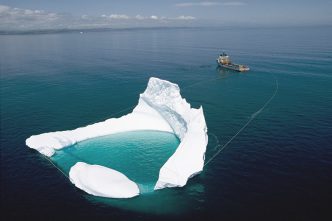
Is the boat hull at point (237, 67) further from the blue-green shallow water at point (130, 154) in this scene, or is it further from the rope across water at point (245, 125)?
the blue-green shallow water at point (130, 154)

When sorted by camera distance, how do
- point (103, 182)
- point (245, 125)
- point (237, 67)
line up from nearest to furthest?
point (103, 182) → point (245, 125) → point (237, 67)

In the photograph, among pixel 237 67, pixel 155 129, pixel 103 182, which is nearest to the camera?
pixel 103 182

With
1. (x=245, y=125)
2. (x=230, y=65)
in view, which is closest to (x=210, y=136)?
(x=245, y=125)

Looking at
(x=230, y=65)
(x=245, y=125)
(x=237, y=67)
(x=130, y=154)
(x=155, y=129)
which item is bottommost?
(x=130, y=154)

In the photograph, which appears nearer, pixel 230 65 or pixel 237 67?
pixel 237 67

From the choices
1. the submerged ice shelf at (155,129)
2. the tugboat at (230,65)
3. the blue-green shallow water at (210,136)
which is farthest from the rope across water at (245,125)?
the tugboat at (230,65)

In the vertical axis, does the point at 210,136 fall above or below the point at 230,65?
below

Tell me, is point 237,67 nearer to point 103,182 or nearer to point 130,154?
point 130,154
